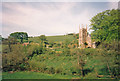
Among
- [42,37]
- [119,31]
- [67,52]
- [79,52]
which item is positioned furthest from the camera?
[42,37]

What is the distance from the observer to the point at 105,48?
7.39m

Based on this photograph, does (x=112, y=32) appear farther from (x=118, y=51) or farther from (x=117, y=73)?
(x=117, y=73)

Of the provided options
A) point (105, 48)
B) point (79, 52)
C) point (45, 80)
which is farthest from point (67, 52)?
point (45, 80)

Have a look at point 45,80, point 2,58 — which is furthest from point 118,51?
point 2,58

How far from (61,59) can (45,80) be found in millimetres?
5475

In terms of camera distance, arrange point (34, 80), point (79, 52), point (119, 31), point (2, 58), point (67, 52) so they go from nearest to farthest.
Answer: point (34, 80)
point (119, 31)
point (79, 52)
point (2, 58)
point (67, 52)

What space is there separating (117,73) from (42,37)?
50.5 feet

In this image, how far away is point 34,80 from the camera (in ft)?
20.5

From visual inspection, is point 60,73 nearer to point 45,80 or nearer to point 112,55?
point 45,80

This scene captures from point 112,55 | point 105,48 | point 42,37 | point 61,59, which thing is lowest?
point 61,59

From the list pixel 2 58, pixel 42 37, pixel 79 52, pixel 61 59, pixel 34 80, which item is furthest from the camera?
pixel 42 37

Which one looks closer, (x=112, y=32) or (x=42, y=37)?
(x=112, y=32)

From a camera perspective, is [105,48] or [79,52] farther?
[79,52]

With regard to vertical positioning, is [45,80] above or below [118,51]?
below
